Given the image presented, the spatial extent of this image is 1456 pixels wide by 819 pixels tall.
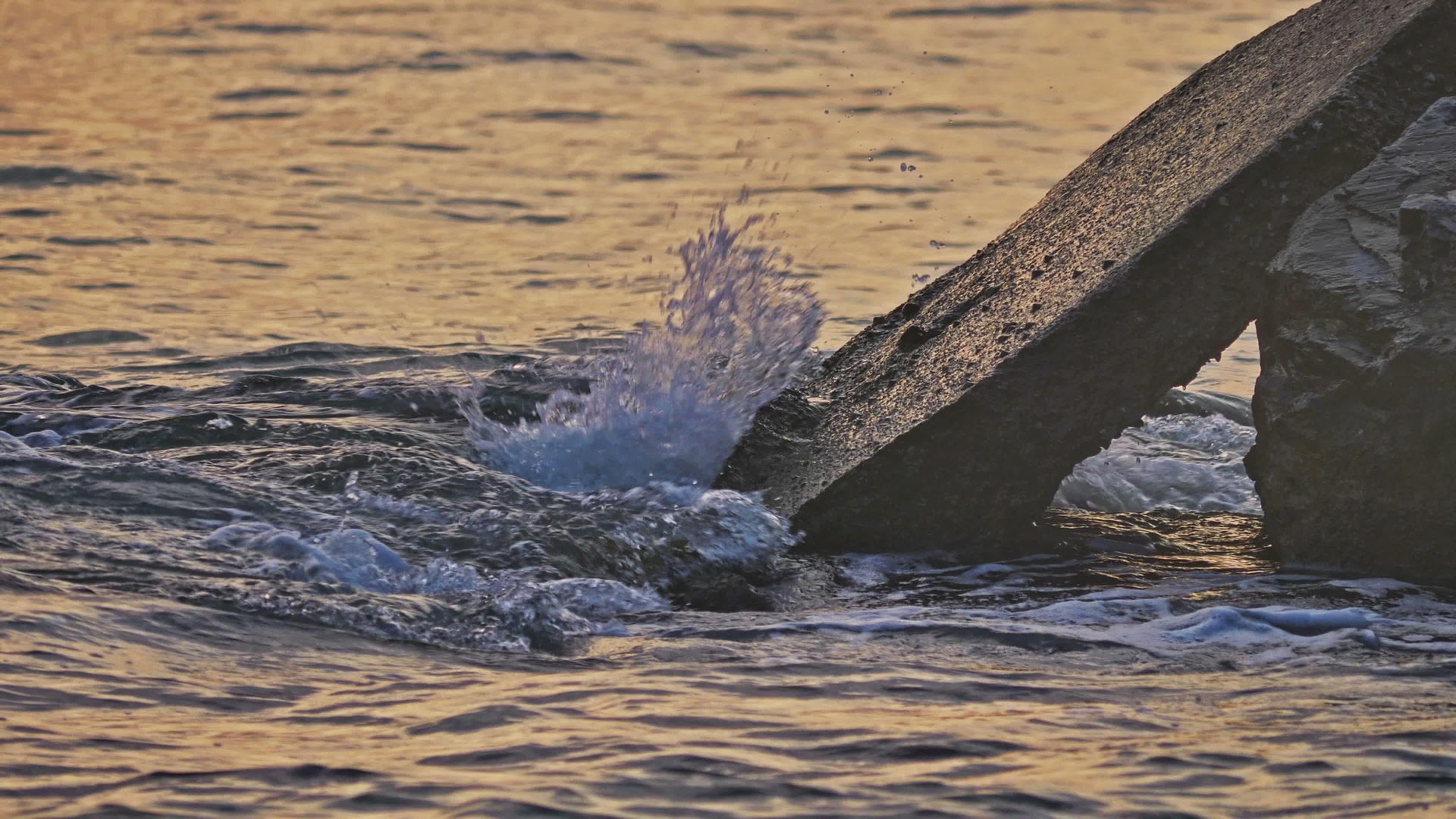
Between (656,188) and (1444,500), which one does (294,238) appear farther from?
(1444,500)

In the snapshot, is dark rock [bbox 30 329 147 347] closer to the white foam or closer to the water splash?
the water splash

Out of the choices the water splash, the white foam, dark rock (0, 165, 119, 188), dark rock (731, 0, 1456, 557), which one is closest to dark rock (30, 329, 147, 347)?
dark rock (0, 165, 119, 188)

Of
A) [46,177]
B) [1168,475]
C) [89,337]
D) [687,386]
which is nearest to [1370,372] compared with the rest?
[1168,475]

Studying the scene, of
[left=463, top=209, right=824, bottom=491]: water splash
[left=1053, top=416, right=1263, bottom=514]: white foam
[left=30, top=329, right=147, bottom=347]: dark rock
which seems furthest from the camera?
[left=30, top=329, right=147, bottom=347]: dark rock

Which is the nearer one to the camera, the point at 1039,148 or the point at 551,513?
the point at 551,513

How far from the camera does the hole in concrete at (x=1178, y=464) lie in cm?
572

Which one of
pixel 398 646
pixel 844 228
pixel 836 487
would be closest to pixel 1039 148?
pixel 844 228

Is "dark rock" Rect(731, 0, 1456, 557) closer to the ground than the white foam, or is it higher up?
higher up

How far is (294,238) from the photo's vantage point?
9773 mm

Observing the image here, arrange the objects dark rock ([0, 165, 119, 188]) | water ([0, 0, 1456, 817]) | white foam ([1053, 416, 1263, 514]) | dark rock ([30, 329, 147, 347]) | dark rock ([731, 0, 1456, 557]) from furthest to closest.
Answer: dark rock ([0, 165, 119, 188]) < dark rock ([30, 329, 147, 347]) < white foam ([1053, 416, 1263, 514]) < dark rock ([731, 0, 1456, 557]) < water ([0, 0, 1456, 817])

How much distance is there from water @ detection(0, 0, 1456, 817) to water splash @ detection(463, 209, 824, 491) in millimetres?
18

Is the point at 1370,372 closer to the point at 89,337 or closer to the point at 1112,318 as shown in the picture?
the point at 1112,318

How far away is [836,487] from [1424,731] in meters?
2.00

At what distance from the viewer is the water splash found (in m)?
5.33
